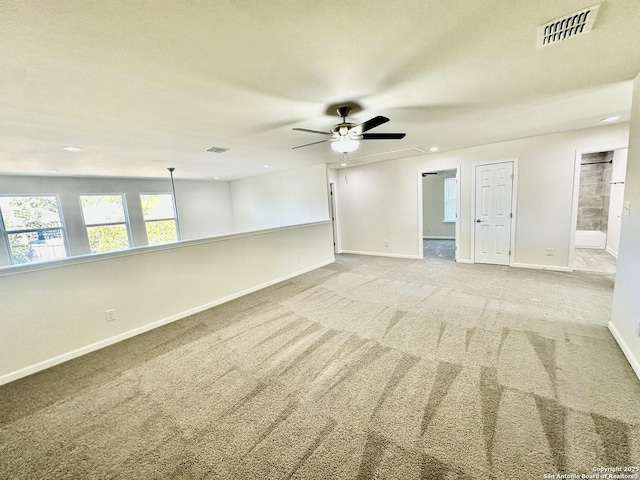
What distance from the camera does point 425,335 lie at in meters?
2.66

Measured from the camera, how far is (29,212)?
536 centimetres

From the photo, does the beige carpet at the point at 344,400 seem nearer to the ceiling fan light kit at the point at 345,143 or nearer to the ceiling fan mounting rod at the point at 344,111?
the ceiling fan light kit at the point at 345,143

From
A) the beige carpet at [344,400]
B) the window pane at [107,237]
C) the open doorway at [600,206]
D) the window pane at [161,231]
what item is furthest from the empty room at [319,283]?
the window pane at [161,231]

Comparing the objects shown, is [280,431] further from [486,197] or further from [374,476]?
[486,197]

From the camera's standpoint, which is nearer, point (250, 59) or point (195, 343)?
point (250, 59)

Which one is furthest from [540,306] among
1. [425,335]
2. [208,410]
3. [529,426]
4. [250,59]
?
[250,59]

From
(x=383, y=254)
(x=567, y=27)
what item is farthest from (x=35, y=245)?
(x=567, y=27)

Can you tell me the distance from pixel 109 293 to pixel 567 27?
14.9 feet

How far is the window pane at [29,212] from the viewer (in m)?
5.14

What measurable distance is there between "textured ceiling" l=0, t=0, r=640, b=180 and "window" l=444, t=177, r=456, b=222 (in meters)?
4.90

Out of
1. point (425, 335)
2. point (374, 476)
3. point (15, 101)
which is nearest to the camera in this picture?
point (374, 476)

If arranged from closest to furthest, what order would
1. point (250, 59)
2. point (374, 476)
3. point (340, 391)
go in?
point (374, 476)
point (250, 59)
point (340, 391)

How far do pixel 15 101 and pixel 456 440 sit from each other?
4.14 m

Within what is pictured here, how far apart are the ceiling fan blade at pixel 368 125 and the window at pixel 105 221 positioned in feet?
21.1
